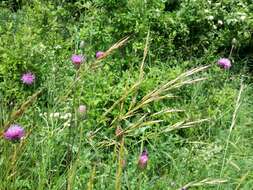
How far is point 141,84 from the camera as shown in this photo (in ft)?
10.00

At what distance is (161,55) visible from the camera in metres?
3.90

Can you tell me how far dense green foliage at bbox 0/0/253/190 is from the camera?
7.72ft

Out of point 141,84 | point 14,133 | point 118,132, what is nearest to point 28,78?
point 141,84

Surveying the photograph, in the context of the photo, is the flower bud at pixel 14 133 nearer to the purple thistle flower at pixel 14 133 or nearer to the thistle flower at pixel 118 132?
the purple thistle flower at pixel 14 133

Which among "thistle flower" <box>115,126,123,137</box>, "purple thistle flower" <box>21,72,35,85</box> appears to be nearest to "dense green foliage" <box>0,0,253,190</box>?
"purple thistle flower" <box>21,72,35,85</box>

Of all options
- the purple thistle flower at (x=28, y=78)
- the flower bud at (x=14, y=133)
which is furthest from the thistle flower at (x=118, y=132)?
the purple thistle flower at (x=28, y=78)

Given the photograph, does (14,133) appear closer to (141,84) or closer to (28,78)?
(28,78)

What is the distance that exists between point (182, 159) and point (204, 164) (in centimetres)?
13

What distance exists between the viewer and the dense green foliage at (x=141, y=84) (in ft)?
7.72

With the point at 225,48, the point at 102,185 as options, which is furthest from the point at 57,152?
the point at 225,48

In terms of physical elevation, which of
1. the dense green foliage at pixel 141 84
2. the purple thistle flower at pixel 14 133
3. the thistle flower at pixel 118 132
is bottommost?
the dense green foliage at pixel 141 84

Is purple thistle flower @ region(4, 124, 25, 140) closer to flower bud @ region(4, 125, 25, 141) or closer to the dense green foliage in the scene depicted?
flower bud @ region(4, 125, 25, 141)

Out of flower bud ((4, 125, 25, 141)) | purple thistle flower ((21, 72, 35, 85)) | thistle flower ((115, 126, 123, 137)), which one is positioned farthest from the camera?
purple thistle flower ((21, 72, 35, 85))

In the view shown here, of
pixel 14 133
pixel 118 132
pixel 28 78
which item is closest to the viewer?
pixel 118 132
